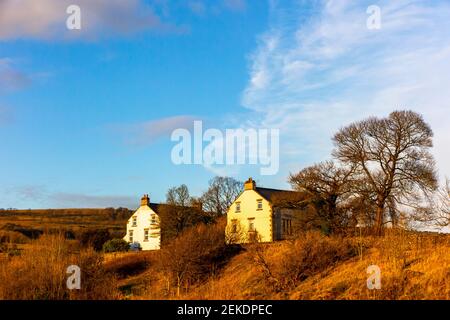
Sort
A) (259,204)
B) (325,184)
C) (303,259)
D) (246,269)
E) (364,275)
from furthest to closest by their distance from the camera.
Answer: (259,204) < (325,184) < (246,269) < (303,259) < (364,275)

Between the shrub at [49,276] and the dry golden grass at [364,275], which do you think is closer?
the dry golden grass at [364,275]

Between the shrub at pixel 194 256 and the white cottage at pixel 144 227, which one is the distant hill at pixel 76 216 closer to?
the white cottage at pixel 144 227

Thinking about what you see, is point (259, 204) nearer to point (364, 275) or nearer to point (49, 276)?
point (364, 275)

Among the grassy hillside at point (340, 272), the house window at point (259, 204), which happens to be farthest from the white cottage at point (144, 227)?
the grassy hillside at point (340, 272)

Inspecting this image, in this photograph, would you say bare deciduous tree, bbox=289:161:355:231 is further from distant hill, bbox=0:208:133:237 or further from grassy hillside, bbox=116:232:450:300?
distant hill, bbox=0:208:133:237

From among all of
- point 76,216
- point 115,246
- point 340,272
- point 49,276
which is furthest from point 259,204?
point 76,216

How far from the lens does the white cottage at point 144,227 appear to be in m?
70.6

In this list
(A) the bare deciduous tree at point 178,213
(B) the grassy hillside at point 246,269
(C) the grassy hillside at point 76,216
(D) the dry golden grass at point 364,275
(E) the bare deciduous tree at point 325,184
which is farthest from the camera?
(C) the grassy hillside at point 76,216

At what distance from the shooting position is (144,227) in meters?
72.8

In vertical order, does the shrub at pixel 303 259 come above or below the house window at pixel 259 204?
below

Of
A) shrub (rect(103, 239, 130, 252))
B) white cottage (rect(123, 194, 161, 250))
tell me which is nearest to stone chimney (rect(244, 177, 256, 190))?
white cottage (rect(123, 194, 161, 250))

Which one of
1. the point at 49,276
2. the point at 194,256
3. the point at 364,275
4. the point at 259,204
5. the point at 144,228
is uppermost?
the point at 259,204

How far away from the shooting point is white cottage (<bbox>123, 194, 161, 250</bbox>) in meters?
70.6

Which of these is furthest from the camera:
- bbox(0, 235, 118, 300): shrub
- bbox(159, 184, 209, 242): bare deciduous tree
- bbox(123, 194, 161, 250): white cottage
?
bbox(123, 194, 161, 250): white cottage
